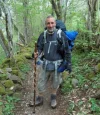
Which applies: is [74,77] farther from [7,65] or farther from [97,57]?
[7,65]

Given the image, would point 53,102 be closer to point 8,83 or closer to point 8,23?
point 8,83

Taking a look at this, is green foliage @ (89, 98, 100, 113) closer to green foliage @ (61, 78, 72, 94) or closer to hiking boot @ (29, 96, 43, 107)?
green foliage @ (61, 78, 72, 94)

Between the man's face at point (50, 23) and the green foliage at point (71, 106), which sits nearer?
the man's face at point (50, 23)

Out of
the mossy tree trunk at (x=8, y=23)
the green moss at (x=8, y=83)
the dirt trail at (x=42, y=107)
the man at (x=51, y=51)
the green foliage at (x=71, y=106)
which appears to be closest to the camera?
the man at (x=51, y=51)

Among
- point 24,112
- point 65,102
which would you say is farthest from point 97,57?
point 24,112

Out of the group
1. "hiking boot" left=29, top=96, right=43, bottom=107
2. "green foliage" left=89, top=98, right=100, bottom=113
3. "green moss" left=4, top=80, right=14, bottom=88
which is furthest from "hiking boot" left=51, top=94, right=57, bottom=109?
"green moss" left=4, top=80, right=14, bottom=88

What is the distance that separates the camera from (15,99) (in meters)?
5.91

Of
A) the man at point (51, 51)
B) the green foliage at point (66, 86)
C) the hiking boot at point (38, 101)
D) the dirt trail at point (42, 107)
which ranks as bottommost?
the dirt trail at point (42, 107)

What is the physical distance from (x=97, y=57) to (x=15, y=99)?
335 cm

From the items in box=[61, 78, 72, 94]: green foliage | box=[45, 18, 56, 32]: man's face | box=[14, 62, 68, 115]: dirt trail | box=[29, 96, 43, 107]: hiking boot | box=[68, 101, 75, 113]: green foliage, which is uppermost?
box=[45, 18, 56, 32]: man's face

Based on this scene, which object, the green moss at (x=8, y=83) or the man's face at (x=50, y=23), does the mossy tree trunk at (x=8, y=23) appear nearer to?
the green moss at (x=8, y=83)

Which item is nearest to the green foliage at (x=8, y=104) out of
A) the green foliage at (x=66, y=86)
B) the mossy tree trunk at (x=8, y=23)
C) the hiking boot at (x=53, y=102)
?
the hiking boot at (x=53, y=102)

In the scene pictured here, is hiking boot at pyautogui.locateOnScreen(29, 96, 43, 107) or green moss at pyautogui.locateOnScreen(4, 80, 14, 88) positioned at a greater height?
green moss at pyautogui.locateOnScreen(4, 80, 14, 88)

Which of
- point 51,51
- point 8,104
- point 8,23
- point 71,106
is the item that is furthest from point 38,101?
point 8,23
